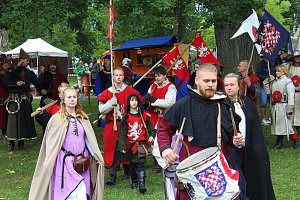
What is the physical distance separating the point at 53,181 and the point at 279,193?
3284 mm

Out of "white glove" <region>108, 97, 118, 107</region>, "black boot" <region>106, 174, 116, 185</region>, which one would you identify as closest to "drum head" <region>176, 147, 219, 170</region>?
"white glove" <region>108, 97, 118, 107</region>

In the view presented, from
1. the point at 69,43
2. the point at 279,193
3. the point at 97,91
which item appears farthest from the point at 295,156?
the point at 69,43

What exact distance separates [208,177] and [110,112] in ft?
13.7

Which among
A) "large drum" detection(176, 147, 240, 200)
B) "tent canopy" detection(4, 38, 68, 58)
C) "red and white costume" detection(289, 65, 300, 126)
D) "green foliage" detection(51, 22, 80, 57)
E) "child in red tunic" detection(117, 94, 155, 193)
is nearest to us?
"large drum" detection(176, 147, 240, 200)

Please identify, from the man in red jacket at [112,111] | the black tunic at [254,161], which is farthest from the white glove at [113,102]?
the black tunic at [254,161]

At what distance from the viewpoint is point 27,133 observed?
11.6m

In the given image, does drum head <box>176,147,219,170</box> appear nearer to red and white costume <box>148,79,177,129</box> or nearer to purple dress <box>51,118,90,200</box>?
purple dress <box>51,118,90,200</box>

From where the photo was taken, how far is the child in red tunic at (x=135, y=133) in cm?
771

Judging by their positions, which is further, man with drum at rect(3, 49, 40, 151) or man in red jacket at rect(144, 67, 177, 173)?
man with drum at rect(3, 49, 40, 151)

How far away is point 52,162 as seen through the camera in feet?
18.7

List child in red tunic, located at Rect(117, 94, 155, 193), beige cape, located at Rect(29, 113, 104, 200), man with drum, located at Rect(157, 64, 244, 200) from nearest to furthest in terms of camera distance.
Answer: man with drum, located at Rect(157, 64, 244, 200) < beige cape, located at Rect(29, 113, 104, 200) < child in red tunic, located at Rect(117, 94, 155, 193)

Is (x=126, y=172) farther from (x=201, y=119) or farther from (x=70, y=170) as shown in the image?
(x=201, y=119)

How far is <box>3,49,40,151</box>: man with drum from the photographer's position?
11312 millimetres

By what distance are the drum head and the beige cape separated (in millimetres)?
1917
